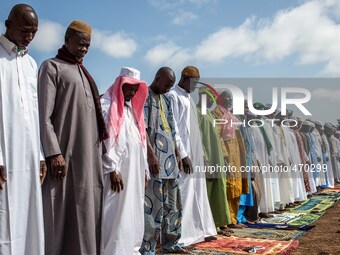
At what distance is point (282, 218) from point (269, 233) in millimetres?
1951

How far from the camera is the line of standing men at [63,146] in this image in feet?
10.6

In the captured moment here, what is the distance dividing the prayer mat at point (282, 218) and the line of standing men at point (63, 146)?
15.1 ft

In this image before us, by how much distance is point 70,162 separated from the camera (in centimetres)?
363

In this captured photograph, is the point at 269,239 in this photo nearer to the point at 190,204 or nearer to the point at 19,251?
the point at 190,204

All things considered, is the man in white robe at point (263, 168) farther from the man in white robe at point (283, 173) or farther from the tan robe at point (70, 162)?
the tan robe at point (70, 162)

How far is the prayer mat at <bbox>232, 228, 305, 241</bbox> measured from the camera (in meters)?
6.78

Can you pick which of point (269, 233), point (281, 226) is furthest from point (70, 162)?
point (281, 226)

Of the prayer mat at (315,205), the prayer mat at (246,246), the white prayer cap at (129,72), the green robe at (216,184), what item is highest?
the white prayer cap at (129,72)

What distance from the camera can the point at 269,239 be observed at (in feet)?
21.7

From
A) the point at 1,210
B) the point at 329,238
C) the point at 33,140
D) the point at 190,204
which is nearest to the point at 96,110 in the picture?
the point at 33,140

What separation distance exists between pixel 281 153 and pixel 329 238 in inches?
171

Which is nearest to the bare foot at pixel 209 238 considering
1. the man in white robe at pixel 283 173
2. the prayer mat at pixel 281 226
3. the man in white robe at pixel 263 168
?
the prayer mat at pixel 281 226

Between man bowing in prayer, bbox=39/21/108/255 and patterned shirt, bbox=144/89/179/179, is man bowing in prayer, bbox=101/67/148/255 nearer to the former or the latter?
man bowing in prayer, bbox=39/21/108/255

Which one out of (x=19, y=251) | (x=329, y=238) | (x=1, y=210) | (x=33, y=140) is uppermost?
(x=33, y=140)
